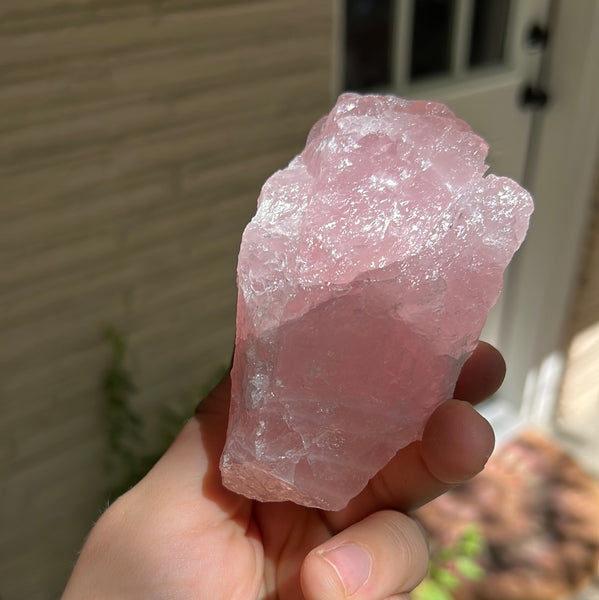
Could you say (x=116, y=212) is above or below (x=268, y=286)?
below

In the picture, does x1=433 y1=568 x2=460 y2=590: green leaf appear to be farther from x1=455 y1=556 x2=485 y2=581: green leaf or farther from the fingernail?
the fingernail

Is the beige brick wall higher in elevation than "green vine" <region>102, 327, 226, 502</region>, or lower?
higher

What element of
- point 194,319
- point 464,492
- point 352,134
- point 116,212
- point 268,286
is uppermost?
point 352,134

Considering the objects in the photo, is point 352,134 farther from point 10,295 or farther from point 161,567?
point 10,295

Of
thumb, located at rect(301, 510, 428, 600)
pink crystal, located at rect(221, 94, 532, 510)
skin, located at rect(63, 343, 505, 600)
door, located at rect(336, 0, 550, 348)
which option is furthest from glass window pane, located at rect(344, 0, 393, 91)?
thumb, located at rect(301, 510, 428, 600)

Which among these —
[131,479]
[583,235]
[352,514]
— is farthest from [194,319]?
[583,235]

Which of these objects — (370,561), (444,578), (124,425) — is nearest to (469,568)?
(444,578)

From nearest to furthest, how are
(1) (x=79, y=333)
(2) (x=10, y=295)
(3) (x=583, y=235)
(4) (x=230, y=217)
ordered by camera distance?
(2) (x=10, y=295)
(1) (x=79, y=333)
(4) (x=230, y=217)
(3) (x=583, y=235)

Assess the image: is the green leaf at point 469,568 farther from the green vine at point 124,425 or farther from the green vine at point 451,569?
the green vine at point 124,425

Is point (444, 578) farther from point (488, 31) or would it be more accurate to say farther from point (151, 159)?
point (488, 31)
